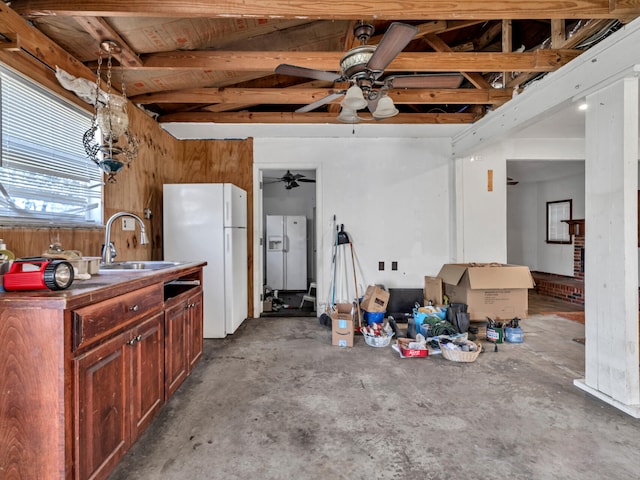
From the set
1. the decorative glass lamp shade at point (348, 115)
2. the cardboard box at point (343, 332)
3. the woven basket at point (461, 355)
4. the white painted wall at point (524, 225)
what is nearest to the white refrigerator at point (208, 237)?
the cardboard box at point (343, 332)

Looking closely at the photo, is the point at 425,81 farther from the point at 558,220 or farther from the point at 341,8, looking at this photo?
the point at 558,220

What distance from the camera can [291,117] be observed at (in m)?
3.98

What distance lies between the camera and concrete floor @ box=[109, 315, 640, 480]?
163 centimetres

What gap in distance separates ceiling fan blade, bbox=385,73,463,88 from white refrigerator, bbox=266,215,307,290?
4.34 meters

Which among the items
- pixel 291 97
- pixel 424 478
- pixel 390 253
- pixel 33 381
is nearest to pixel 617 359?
pixel 424 478

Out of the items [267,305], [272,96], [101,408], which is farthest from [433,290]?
[101,408]

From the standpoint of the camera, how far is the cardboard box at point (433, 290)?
4.08 metres

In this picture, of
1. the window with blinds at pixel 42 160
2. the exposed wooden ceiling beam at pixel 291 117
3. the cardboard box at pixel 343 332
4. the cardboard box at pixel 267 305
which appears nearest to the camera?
the window with blinds at pixel 42 160

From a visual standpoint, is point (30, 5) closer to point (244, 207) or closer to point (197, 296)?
point (197, 296)

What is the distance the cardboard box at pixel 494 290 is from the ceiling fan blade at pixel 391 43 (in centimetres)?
269

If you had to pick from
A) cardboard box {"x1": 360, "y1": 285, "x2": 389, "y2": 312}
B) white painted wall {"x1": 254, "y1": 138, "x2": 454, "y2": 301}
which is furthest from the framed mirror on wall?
cardboard box {"x1": 360, "y1": 285, "x2": 389, "y2": 312}

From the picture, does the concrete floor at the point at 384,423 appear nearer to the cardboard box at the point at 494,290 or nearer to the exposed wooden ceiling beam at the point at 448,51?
the cardboard box at the point at 494,290

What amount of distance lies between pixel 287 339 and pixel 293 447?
Answer: 71.1 inches

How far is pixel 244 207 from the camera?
4.16 metres
